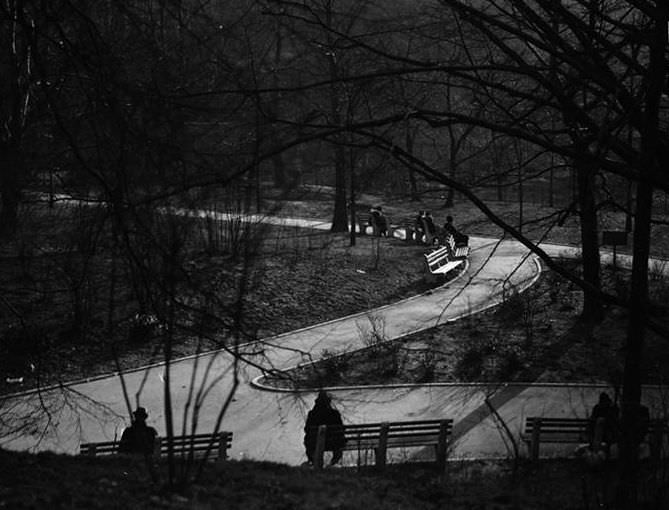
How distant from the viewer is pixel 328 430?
9758 mm

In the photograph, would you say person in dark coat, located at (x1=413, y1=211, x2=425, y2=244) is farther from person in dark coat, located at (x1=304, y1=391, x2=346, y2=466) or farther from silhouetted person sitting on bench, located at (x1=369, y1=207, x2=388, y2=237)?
person in dark coat, located at (x1=304, y1=391, x2=346, y2=466)

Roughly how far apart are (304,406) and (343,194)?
1656 centimetres

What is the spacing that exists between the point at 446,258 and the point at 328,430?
14.1m

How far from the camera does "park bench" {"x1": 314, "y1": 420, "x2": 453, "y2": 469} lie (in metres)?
9.51

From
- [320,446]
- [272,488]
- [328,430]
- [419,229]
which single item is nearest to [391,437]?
[328,430]

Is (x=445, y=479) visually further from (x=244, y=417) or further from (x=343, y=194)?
(x=343, y=194)

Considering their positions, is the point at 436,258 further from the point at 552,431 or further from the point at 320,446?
the point at 320,446

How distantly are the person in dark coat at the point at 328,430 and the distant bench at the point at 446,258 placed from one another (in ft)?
36.9

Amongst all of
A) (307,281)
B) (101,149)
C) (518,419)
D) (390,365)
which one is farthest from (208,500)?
(307,281)

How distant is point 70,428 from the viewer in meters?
11.4

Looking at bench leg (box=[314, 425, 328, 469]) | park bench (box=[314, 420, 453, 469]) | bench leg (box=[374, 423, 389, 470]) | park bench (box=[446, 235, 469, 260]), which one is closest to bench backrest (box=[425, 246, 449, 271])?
park bench (box=[446, 235, 469, 260])

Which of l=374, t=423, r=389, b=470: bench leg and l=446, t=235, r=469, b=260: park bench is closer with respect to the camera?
l=374, t=423, r=389, b=470: bench leg

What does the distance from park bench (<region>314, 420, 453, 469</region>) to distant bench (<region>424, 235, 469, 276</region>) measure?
10916 millimetres

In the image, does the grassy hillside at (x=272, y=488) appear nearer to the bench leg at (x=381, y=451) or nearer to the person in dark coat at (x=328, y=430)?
the bench leg at (x=381, y=451)
